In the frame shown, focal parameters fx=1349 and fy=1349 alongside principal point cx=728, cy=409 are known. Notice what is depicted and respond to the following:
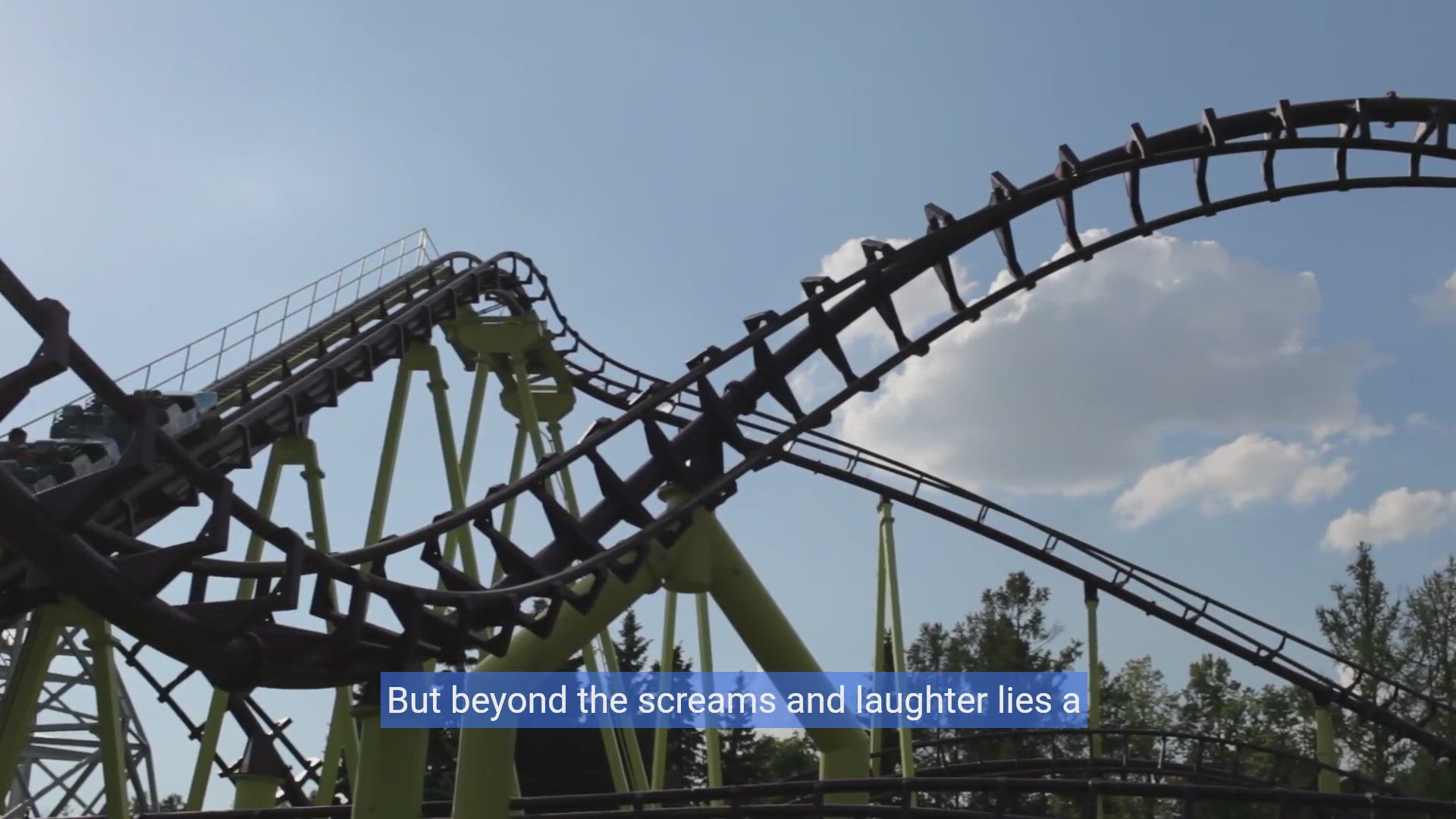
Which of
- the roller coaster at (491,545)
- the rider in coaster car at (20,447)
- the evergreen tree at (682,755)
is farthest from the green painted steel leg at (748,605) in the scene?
the evergreen tree at (682,755)

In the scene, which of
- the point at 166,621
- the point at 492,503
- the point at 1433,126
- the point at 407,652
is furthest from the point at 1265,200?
the point at 166,621

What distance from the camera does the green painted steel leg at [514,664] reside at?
7.07 metres

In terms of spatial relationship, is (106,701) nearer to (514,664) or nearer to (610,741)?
(514,664)

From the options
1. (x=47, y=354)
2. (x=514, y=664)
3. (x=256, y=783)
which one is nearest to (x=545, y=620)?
(x=514, y=664)

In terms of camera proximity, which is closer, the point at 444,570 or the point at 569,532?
the point at 444,570

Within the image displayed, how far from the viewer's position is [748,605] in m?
8.23

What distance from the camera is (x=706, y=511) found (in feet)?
26.6

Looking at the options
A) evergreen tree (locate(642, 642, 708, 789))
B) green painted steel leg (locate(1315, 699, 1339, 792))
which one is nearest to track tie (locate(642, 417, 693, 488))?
green painted steel leg (locate(1315, 699, 1339, 792))

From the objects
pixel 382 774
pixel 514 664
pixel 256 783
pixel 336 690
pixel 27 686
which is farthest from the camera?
pixel 336 690

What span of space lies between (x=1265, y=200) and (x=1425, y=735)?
4811 mm

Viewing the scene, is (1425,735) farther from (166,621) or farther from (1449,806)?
(166,621)

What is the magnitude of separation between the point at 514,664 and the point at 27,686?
3.02 metres

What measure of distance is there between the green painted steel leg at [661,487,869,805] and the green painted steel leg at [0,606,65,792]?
12.1 feet

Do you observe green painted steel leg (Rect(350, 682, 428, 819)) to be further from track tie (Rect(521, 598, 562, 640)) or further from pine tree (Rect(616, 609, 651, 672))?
pine tree (Rect(616, 609, 651, 672))
